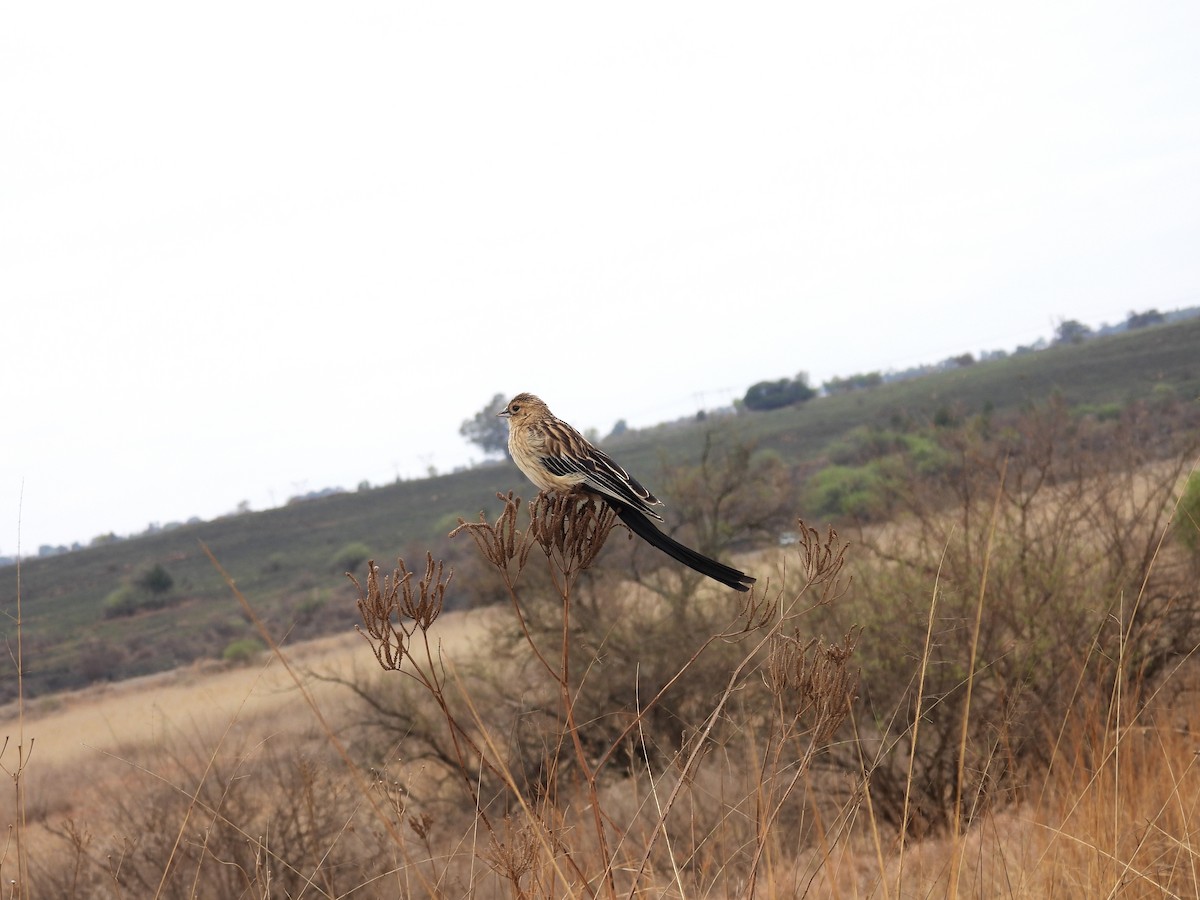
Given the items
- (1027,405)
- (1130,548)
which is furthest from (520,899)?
(1027,405)

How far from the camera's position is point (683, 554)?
9.34 ft

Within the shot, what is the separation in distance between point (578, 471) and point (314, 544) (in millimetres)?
61493

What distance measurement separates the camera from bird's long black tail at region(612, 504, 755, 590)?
2.57 metres

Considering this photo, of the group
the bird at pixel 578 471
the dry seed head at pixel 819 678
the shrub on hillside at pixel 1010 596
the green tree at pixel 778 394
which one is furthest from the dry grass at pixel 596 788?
the green tree at pixel 778 394

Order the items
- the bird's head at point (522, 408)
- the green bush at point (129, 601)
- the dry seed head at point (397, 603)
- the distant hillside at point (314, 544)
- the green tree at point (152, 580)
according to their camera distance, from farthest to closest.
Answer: the green tree at point (152, 580)
the green bush at point (129, 601)
the distant hillside at point (314, 544)
the bird's head at point (522, 408)
the dry seed head at point (397, 603)

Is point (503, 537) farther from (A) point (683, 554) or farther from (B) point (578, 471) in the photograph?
(B) point (578, 471)

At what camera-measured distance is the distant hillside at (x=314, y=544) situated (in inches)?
1758

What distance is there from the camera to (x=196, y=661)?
4169 centimetres

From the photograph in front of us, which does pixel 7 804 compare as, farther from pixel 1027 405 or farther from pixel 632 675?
pixel 1027 405

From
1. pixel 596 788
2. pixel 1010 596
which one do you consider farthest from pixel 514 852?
pixel 1010 596

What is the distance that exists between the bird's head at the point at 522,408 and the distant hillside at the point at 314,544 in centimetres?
3425

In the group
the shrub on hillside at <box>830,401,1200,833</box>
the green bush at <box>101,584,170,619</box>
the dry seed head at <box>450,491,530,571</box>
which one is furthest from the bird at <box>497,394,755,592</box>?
the green bush at <box>101,584,170,619</box>

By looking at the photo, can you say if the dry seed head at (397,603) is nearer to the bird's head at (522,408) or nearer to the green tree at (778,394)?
the bird's head at (522,408)

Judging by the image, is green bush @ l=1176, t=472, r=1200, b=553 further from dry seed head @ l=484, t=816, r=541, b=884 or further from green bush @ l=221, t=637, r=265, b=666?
green bush @ l=221, t=637, r=265, b=666
